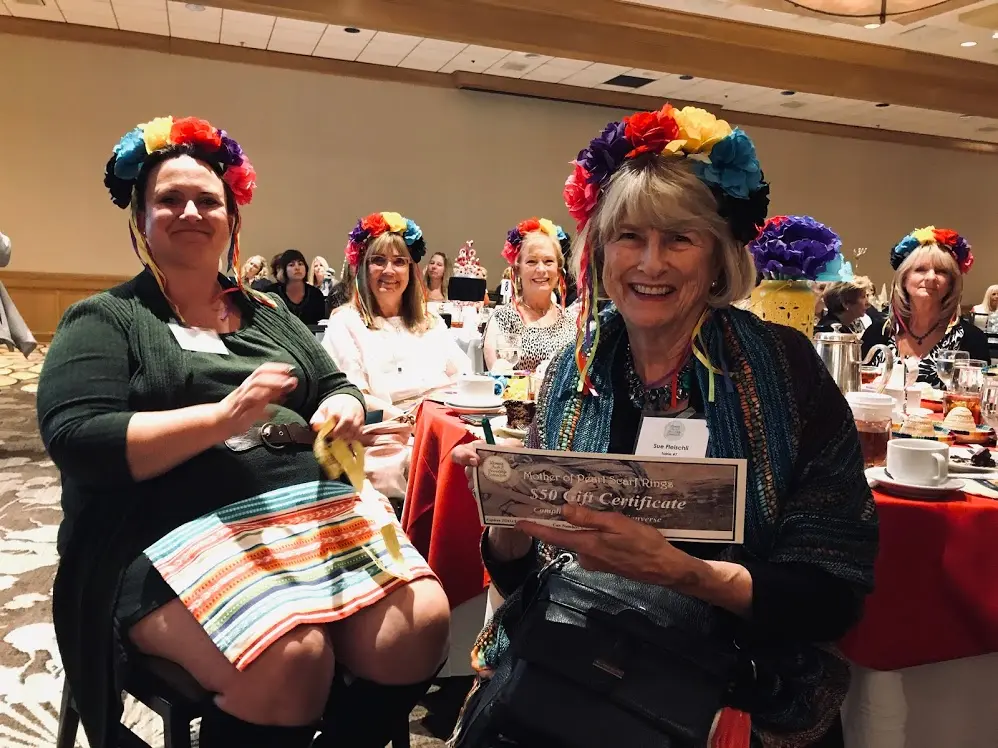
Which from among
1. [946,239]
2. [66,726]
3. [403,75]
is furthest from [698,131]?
[403,75]

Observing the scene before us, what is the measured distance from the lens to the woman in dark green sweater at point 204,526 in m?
1.30

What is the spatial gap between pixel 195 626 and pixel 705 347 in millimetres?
962

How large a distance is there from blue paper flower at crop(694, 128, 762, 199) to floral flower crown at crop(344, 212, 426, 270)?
2.12 m

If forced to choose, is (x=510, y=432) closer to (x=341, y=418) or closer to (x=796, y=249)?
(x=341, y=418)

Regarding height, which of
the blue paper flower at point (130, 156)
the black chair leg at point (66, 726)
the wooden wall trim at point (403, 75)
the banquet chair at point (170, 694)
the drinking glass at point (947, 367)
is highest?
the wooden wall trim at point (403, 75)

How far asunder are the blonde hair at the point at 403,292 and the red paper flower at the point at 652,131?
6.62 ft

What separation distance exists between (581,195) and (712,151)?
240 mm

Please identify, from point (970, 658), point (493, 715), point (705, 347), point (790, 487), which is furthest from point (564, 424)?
point (970, 658)

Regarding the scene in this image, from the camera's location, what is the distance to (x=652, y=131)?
4.18 ft

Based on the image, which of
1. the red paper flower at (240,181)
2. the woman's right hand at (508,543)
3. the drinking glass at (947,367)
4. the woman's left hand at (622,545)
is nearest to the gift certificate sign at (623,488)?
the woman's left hand at (622,545)

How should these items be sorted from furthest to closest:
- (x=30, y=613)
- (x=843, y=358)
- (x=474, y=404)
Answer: (x=30, y=613)
(x=474, y=404)
(x=843, y=358)

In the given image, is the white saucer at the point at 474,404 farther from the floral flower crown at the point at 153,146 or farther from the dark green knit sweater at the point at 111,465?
the floral flower crown at the point at 153,146

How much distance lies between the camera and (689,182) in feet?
4.17

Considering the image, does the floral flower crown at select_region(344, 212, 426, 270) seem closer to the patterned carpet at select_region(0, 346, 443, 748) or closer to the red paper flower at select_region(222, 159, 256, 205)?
the red paper flower at select_region(222, 159, 256, 205)
